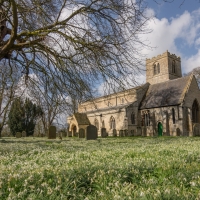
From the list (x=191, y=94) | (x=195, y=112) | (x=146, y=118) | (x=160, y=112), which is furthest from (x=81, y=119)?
(x=195, y=112)

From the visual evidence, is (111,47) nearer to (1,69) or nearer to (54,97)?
(54,97)

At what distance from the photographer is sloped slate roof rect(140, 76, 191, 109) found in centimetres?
3387

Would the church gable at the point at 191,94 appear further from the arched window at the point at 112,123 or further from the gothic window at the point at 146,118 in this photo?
the arched window at the point at 112,123

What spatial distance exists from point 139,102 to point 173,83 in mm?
6596

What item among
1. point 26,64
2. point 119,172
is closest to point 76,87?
point 26,64

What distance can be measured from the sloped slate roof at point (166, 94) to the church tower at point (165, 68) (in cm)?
573

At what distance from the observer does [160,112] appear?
115ft

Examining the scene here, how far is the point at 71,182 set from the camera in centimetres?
278

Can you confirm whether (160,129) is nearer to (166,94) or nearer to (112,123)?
(166,94)

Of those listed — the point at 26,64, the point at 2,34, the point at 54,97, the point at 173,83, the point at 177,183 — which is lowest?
the point at 177,183

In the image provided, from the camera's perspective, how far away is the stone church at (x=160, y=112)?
32.4 m

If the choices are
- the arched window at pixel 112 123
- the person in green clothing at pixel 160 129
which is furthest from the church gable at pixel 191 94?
the arched window at pixel 112 123

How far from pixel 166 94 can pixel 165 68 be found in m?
10.0

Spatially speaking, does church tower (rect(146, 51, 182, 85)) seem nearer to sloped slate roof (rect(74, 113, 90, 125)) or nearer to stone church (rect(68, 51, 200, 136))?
stone church (rect(68, 51, 200, 136))
